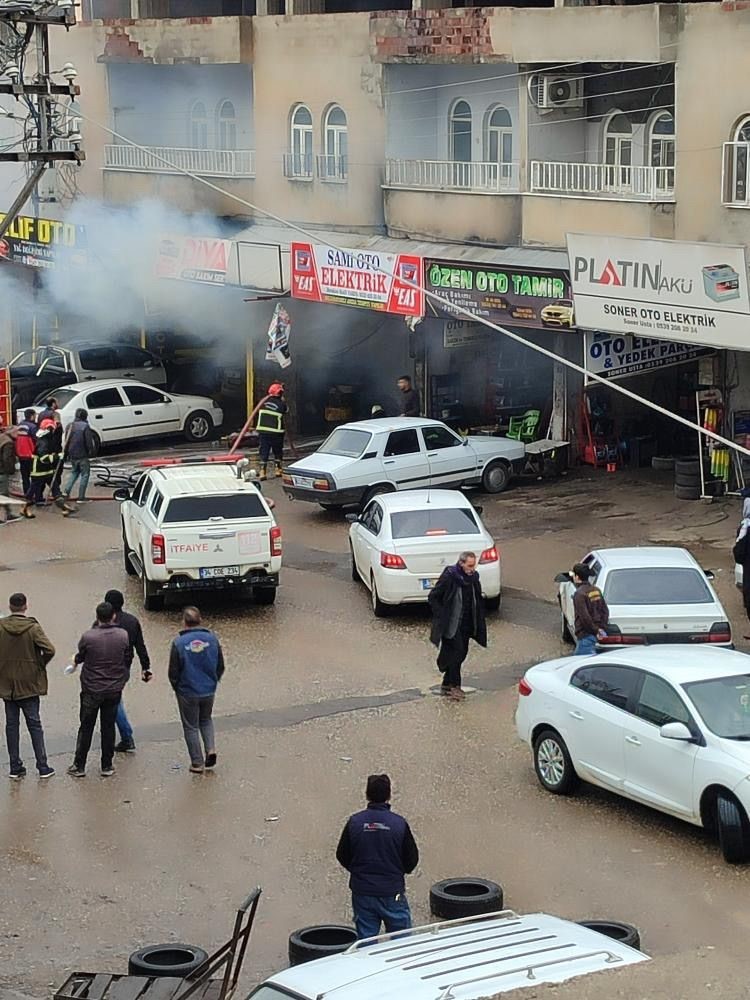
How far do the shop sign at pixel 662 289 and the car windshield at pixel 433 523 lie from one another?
5.00 meters

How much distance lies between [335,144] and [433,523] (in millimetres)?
13650

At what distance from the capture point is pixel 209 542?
20.9 metres

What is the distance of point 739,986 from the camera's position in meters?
Answer: 8.23

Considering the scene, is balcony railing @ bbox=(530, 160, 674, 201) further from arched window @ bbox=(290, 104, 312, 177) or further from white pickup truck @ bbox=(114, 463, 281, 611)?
white pickup truck @ bbox=(114, 463, 281, 611)

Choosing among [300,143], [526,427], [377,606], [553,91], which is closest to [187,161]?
[300,143]

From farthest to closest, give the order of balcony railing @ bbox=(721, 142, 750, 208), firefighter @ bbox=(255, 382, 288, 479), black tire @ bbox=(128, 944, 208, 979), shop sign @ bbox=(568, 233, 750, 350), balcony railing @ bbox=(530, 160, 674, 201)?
firefighter @ bbox=(255, 382, 288, 479) → balcony railing @ bbox=(530, 160, 674, 201) → balcony railing @ bbox=(721, 142, 750, 208) → shop sign @ bbox=(568, 233, 750, 350) → black tire @ bbox=(128, 944, 208, 979)

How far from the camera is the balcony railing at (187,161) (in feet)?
116

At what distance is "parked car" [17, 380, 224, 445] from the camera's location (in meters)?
32.3

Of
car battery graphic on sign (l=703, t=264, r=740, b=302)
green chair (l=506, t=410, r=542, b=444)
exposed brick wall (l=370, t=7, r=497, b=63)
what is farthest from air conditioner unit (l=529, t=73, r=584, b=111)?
car battery graphic on sign (l=703, t=264, r=740, b=302)

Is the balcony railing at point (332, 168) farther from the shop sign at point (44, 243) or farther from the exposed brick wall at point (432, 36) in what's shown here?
the shop sign at point (44, 243)

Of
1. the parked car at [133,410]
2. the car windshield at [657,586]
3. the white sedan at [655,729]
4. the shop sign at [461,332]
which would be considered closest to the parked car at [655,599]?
the car windshield at [657,586]

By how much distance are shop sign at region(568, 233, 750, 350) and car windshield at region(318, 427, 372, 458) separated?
3719 millimetres

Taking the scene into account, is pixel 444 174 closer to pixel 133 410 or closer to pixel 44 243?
pixel 133 410

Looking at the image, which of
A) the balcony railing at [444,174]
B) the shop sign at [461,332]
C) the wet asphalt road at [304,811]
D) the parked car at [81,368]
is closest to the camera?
the wet asphalt road at [304,811]
